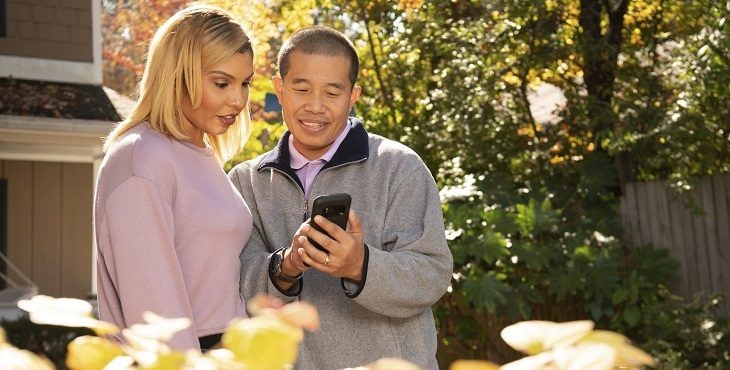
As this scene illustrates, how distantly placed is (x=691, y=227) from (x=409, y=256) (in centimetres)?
735

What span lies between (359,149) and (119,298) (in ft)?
2.31

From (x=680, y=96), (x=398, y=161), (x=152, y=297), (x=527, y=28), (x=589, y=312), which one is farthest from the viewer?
(x=527, y=28)

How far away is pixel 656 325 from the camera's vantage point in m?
8.57

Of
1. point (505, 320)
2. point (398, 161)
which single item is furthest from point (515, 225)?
point (398, 161)

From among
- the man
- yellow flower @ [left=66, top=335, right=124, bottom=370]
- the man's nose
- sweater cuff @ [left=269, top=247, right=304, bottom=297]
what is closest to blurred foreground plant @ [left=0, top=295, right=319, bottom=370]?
yellow flower @ [left=66, top=335, right=124, bottom=370]

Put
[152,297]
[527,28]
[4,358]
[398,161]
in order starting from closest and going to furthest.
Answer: [4,358] → [152,297] → [398,161] → [527,28]

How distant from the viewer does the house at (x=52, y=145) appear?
1125 centimetres

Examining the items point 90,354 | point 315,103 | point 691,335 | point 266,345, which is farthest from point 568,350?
point 691,335

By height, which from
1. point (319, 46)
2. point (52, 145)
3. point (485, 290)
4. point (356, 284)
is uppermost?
point (52, 145)

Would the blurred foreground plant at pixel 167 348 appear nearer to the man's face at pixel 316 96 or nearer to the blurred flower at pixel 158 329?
the blurred flower at pixel 158 329

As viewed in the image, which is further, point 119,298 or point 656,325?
point 656,325

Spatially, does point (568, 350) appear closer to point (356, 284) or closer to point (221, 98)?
point (356, 284)

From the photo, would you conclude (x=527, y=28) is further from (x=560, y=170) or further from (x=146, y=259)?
(x=146, y=259)

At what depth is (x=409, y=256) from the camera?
2650 mm
